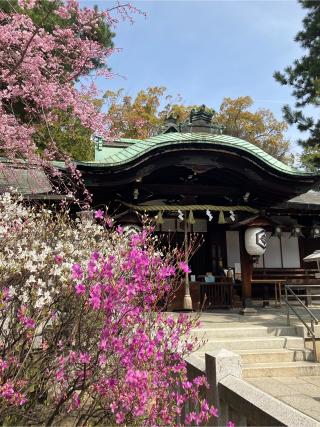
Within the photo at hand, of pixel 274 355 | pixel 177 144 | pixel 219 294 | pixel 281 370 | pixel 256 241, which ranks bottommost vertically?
pixel 281 370

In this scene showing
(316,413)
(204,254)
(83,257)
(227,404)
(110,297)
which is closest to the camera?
(110,297)

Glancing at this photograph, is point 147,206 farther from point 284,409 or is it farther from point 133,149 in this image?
point 284,409

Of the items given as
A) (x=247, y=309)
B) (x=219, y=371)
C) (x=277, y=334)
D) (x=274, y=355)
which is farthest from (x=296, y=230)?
(x=219, y=371)

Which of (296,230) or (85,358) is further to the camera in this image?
(296,230)

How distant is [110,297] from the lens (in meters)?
2.96

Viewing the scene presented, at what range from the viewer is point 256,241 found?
34.8 feet

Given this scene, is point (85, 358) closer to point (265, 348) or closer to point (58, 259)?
point (58, 259)

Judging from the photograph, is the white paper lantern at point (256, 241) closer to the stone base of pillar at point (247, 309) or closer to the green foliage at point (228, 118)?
the stone base of pillar at point (247, 309)

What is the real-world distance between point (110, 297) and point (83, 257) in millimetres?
1281

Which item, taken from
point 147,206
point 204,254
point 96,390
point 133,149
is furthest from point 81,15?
point 204,254

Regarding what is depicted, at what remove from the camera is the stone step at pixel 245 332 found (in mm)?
7846

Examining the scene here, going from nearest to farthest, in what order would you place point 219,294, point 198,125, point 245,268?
1. point 245,268
2. point 219,294
3. point 198,125

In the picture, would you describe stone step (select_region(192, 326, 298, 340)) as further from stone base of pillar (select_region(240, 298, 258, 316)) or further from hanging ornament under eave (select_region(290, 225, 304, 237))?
hanging ornament under eave (select_region(290, 225, 304, 237))

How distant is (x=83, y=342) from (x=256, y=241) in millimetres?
7890
